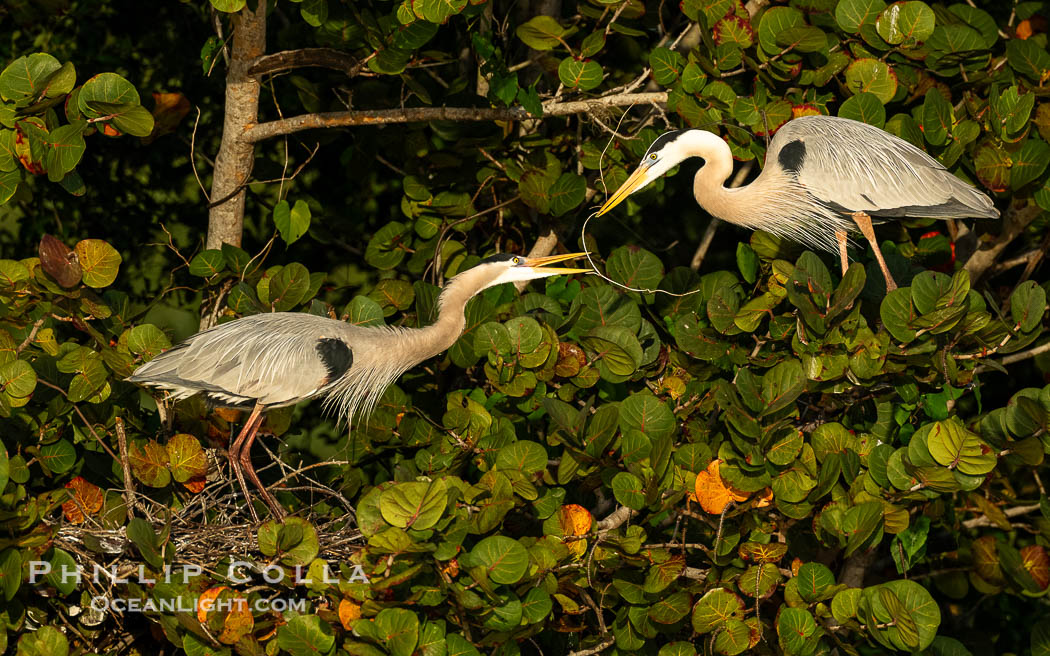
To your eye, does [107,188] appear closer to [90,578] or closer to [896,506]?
[90,578]

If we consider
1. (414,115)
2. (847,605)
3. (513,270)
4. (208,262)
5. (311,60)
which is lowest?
(847,605)

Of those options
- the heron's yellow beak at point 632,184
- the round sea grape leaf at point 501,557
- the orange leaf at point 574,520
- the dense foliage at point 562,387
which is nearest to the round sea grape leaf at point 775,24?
the dense foliage at point 562,387

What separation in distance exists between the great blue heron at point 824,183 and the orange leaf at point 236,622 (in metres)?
1.88

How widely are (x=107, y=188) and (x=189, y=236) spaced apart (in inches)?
18.4

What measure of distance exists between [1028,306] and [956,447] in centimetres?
53

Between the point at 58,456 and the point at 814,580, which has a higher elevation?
the point at 58,456

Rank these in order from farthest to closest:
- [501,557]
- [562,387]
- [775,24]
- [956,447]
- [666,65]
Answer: [666,65], [775,24], [562,387], [956,447], [501,557]

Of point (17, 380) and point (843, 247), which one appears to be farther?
point (843, 247)

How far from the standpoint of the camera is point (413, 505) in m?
2.96

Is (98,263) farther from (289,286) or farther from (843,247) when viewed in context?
(843,247)

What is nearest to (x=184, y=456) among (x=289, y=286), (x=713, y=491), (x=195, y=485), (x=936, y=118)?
(x=195, y=485)

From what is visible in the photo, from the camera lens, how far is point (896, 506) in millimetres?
3498

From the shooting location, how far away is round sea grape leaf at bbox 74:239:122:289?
12.3 ft

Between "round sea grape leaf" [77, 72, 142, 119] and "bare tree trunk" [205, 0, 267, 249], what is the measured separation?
74 cm
